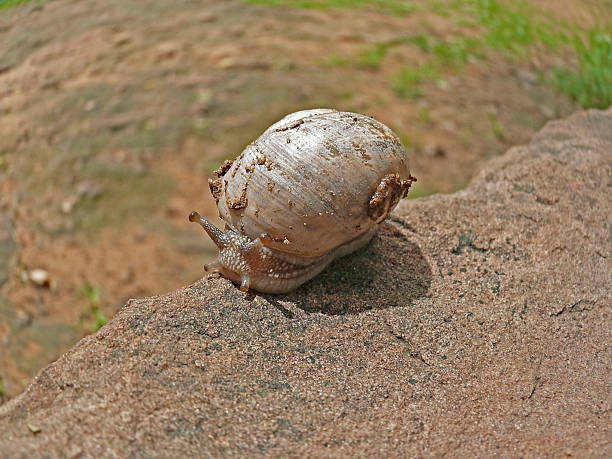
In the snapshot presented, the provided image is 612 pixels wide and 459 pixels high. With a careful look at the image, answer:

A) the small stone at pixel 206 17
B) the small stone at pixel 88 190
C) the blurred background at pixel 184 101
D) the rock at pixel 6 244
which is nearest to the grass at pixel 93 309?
the blurred background at pixel 184 101

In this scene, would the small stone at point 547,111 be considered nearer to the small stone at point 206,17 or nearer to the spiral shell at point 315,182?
the spiral shell at point 315,182

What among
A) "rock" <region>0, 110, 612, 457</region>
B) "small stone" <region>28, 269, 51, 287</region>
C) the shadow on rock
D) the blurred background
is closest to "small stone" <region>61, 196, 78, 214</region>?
the blurred background

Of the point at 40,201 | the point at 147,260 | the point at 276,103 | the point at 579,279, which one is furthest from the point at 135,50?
the point at 579,279

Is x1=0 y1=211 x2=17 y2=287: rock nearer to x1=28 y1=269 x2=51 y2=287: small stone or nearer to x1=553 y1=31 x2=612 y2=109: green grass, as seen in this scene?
x1=28 y1=269 x2=51 y2=287: small stone

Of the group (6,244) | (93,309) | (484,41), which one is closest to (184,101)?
(6,244)

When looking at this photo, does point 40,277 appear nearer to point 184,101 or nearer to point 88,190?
point 88,190

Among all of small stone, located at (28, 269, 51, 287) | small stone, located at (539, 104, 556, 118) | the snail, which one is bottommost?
small stone, located at (28, 269, 51, 287)
